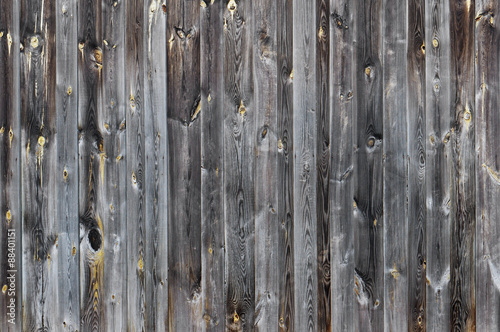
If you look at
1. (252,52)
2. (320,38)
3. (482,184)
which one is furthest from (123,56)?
(482,184)

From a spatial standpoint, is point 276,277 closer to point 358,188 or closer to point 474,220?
point 358,188

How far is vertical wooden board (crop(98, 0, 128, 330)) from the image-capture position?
156 centimetres

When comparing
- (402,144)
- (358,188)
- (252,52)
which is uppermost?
(252,52)

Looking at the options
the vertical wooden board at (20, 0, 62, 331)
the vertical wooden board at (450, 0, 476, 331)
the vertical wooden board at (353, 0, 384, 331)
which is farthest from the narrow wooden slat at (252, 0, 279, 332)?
the vertical wooden board at (20, 0, 62, 331)

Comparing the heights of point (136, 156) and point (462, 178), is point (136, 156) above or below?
above

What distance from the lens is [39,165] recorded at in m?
1.58

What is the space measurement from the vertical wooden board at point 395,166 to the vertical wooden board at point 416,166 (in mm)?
20

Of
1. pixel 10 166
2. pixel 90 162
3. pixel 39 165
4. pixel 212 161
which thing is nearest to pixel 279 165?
pixel 212 161

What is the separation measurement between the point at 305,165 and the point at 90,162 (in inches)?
36.0

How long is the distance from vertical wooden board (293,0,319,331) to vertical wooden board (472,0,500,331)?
66cm

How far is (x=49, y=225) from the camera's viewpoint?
5.17 feet

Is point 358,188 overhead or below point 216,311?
overhead

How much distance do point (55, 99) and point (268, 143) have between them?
3.07 ft

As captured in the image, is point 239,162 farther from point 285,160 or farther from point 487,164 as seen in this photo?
point 487,164
